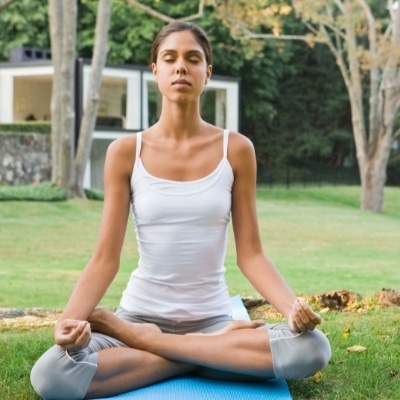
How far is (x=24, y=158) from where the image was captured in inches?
910

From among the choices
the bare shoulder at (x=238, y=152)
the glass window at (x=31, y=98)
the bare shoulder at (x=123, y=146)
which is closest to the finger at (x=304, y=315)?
the bare shoulder at (x=238, y=152)

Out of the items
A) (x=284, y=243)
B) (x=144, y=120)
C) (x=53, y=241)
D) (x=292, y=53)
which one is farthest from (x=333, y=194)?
(x=53, y=241)

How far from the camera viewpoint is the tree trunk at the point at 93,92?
774 inches

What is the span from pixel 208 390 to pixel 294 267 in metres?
9.41

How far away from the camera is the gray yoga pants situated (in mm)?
3312

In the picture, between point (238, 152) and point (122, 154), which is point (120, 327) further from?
point (238, 152)

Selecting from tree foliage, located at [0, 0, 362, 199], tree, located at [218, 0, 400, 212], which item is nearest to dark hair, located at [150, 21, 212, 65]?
tree, located at [218, 0, 400, 212]

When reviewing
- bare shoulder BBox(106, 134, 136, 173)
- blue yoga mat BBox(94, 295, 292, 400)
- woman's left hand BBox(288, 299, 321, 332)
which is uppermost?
bare shoulder BBox(106, 134, 136, 173)

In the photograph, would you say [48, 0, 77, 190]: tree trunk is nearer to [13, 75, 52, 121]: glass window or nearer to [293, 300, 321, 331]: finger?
[13, 75, 52, 121]: glass window

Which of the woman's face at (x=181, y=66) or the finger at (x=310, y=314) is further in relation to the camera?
the woman's face at (x=181, y=66)

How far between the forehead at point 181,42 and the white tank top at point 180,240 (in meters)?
0.39

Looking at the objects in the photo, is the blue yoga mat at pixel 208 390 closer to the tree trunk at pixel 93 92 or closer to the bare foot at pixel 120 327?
the bare foot at pixel 120 327

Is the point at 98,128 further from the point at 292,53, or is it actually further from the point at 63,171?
the point at 292,53

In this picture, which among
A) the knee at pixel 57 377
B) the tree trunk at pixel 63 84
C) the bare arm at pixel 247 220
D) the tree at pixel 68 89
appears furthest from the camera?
the tree at pixel 68 89
